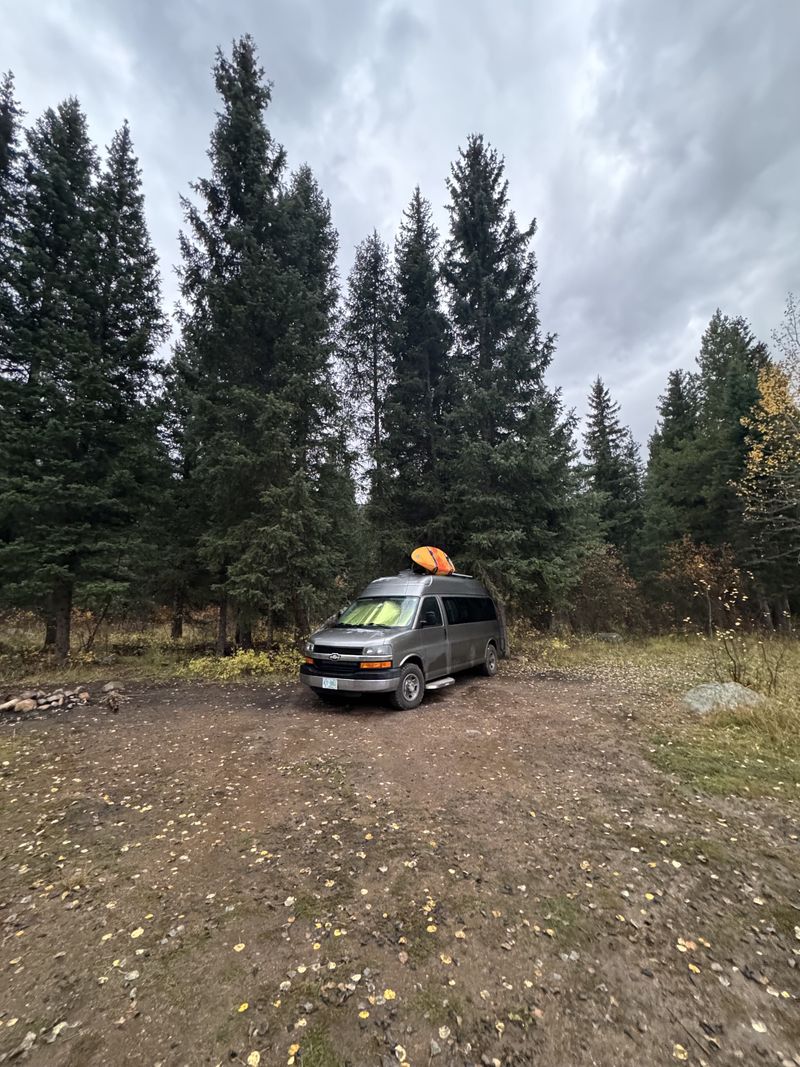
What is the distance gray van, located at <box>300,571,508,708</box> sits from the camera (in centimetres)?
702

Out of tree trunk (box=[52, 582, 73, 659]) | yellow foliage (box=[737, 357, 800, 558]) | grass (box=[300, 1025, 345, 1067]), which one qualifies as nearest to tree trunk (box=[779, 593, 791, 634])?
yellow foliage (box=[737, 357, 800, 558])

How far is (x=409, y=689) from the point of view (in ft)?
24.3

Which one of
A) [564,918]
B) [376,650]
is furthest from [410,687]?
→ [564,918]

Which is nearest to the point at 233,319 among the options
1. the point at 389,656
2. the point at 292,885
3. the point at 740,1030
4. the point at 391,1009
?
the point at 389,656

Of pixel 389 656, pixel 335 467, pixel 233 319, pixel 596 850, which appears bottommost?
pixel 596 850

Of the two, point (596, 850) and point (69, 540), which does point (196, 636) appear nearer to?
point (69, 540)

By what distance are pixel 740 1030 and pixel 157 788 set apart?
4.87 metres

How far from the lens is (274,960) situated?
96.0 inches

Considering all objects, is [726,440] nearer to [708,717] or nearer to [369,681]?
[708,717]

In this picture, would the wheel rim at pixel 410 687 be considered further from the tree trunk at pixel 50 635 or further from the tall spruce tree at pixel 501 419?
the tree trunk at pixel 50 635

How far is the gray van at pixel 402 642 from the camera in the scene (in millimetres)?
7018

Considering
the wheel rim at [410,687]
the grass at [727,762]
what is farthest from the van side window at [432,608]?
the grass at [727,762]

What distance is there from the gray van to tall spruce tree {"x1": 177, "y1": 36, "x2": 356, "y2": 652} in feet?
7.96

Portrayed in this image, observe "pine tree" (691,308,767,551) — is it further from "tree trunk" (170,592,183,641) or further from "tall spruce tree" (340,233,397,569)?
"tree trunk" (170,592,183,641)
